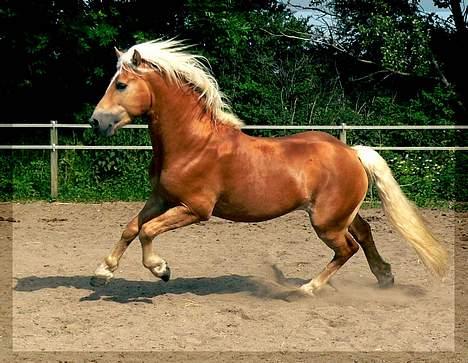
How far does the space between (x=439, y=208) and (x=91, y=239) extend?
5.30m

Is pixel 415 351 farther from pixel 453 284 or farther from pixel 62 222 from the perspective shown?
pixel 62 222

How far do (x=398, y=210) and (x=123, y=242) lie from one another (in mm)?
2255

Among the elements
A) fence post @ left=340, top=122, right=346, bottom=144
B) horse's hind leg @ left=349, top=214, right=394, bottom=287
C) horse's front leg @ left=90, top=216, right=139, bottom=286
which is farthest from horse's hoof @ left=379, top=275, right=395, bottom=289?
fence post @ left=340, top=122, right=346, bottom=144

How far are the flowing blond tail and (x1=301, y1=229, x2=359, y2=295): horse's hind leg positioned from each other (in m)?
0.42

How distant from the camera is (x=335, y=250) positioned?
6.42 meters

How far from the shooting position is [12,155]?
13.9m

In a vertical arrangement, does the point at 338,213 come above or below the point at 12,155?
above

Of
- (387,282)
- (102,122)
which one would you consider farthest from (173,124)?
(387,282)

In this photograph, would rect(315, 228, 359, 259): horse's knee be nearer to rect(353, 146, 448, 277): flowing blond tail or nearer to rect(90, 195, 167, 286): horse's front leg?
rect(353, 146, 448, 277): flowing blond tail

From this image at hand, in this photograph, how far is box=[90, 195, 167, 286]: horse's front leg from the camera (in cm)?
596

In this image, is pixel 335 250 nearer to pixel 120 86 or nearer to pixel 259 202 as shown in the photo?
pixel 259 202

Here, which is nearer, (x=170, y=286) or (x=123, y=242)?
(x=123, y=242)

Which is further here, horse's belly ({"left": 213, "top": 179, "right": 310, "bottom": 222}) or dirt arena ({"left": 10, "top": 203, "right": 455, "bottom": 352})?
horse's belly ({"left": 213, "top": 179, "right": 310, "bottom": 222})

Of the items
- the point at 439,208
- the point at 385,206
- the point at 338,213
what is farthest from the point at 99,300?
the point at 439,208
